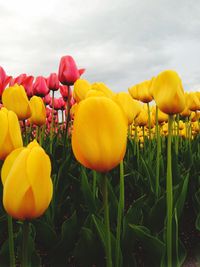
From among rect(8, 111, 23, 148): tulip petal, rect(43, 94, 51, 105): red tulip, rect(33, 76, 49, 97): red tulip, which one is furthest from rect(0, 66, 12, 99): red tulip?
rect(43, 94, 51, 105): red tulip

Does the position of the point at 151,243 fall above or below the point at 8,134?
below

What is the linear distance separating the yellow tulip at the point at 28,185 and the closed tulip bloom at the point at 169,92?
0.94 meters

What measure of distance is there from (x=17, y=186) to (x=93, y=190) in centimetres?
152

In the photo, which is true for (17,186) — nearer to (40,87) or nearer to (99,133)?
(99,133)

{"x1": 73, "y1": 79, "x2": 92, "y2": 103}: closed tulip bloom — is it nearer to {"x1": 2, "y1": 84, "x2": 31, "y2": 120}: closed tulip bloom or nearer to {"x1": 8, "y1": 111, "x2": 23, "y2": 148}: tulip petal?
{"x1": 2, "y1": 84, "x2": 31, "y2": 120}: closed tulip bloom

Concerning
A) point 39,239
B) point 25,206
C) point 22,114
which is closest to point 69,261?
point 39,239

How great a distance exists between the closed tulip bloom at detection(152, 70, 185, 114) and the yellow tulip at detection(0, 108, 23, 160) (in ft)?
2.51

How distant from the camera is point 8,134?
4.97 ft

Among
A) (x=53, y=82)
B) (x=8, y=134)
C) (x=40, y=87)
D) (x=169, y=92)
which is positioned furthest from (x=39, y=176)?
(x=53, y=82)

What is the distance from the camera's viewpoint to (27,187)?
1.11m

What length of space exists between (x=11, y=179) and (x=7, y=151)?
42 cm

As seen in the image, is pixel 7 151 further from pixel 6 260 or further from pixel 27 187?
pixel 6 260

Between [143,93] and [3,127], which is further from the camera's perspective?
[143,93]

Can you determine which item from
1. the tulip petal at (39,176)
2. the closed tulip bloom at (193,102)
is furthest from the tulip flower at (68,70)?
the tulip petal at (39,176)
